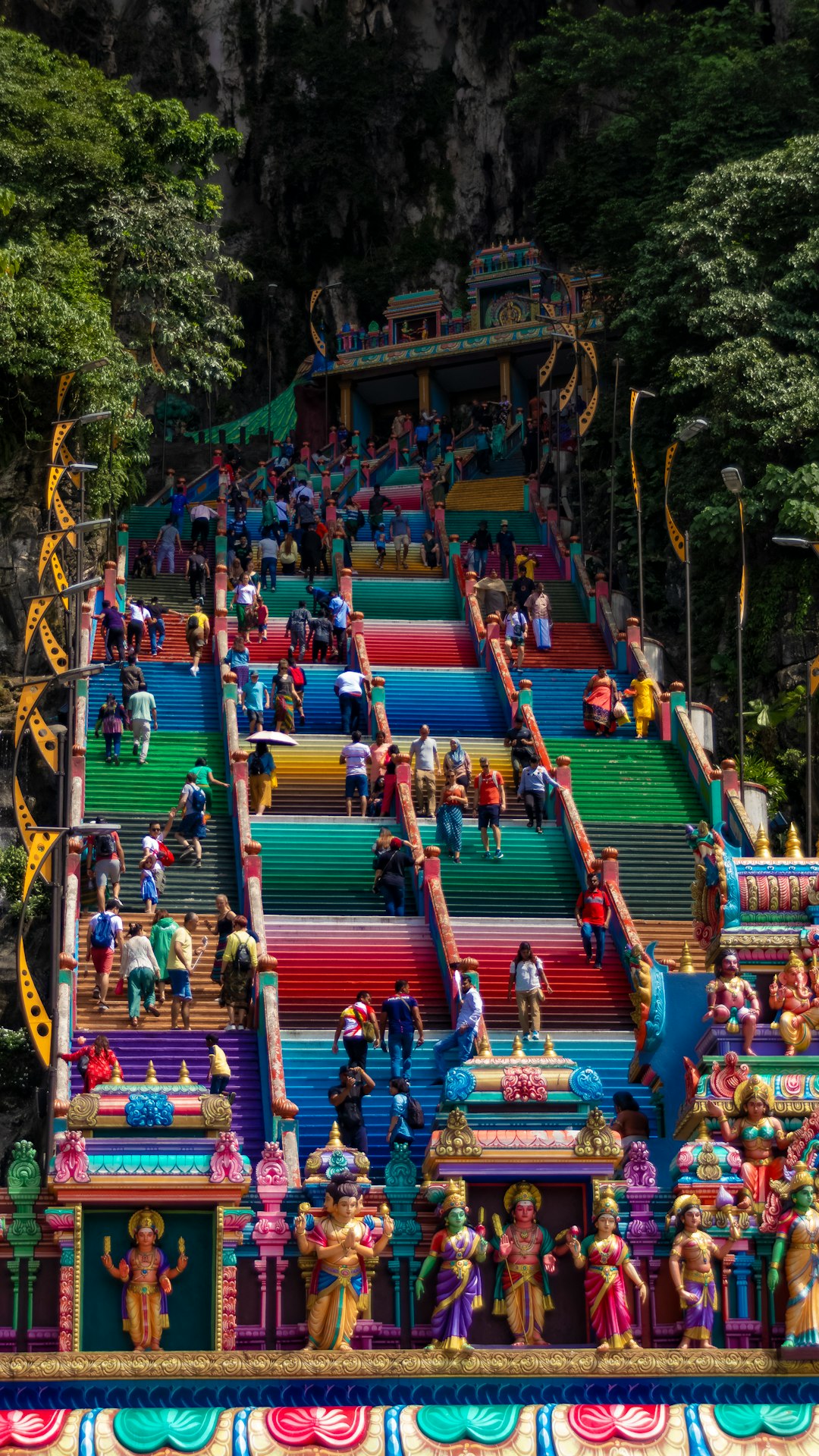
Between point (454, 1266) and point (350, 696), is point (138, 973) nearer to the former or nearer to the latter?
point (350, 696)

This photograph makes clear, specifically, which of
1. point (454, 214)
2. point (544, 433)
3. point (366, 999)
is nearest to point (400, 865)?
point (366, 999)

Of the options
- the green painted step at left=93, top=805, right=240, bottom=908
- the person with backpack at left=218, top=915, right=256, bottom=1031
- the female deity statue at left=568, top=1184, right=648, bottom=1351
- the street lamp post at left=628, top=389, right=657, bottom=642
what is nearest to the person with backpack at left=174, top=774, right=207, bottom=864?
the green painted step at left=93, top=805, right=240, bottom=908

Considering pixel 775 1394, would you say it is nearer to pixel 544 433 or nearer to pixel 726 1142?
pixel 726 1142

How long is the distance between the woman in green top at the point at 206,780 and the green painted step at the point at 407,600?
9.41m

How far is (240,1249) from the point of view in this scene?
826 inches

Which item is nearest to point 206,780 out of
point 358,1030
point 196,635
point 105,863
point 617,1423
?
point 105,863

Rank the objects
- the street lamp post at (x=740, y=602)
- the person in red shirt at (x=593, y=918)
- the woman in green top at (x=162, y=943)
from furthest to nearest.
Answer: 1. the street lamp post at (x=740, y=602)
2. the person in red shirt at (x=593, y=918)
3. the woman in green top at (x=162, y=943)

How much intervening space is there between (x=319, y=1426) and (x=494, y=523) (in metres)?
36.9

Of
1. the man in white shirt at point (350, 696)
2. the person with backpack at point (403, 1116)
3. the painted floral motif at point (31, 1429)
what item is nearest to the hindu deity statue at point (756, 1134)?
the person with backpack at point (403, 1116)

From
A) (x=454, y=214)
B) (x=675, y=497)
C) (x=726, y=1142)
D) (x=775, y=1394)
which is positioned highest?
(x=454, y=214)

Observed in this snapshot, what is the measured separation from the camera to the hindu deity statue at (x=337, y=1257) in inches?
810

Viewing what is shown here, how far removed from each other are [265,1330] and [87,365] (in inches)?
1112

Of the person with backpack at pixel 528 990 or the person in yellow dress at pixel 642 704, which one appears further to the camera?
the person in yellow dress at pixel 642 704

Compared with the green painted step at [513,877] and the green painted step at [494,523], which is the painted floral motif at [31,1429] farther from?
the green painted step at [494,523]
